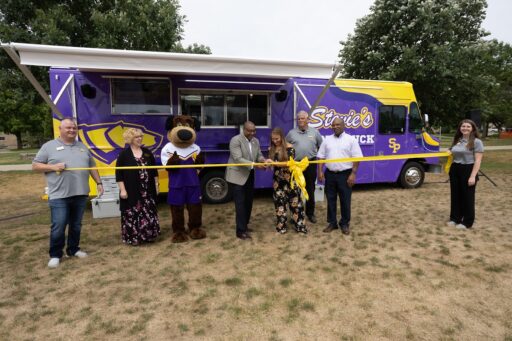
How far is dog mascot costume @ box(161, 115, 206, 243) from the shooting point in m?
4.27

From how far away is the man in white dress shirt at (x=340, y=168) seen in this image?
4434mm

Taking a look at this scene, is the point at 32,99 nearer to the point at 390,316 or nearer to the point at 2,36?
the point at 2,36

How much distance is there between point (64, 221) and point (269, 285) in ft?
8.29

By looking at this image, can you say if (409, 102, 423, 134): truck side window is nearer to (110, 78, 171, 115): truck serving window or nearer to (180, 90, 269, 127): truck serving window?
(180, 90, 269, 127): truck serving window

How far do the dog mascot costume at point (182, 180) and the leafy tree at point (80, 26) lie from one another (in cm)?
644

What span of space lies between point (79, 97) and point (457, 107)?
1386cm

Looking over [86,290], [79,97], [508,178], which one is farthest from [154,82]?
[508,178]

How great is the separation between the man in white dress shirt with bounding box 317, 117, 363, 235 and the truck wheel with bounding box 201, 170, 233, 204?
249 centimetres

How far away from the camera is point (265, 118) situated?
6.50 metres

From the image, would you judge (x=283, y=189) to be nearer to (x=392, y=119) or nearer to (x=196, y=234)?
(x=196, y=234)

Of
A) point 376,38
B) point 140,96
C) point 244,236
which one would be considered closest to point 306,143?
point 244,236

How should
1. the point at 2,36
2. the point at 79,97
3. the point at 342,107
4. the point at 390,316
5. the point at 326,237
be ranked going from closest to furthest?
the point at 390,316 → the point at 326,237 → the point at 79,97 → the point at 342,107 → the point at 2,36

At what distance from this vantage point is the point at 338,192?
15.3 feet

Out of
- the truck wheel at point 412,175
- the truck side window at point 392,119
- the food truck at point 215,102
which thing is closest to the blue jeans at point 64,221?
the food truck at point 215,102
